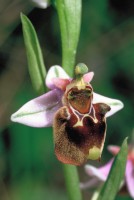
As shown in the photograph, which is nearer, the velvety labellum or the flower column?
the velvety labellum

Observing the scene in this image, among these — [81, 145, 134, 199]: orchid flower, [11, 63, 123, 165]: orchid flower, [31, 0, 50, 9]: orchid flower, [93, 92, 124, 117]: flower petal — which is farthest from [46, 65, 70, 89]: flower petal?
[81, 145, 134, 199]: orchid flower

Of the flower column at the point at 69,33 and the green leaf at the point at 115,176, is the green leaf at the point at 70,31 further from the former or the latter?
the green leaf at the point at 115,176

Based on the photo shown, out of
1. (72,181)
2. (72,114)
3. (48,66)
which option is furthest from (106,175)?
(48,66)

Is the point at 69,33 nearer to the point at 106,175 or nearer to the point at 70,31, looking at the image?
the point at 70,31

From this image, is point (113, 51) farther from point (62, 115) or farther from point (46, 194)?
point (62, 115)

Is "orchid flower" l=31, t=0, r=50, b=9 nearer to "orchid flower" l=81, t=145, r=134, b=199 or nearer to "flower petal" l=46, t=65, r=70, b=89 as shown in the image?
"flower petal" l=46, t=65, r=70, b=89

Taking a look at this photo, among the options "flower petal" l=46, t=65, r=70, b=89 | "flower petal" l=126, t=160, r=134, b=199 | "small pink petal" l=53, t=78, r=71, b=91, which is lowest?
"flower petal" l=126, t=160, r=134, b=199

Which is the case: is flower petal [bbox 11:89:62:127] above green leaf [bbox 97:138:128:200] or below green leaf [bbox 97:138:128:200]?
above
